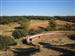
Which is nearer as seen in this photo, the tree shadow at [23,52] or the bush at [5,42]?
the tree shadow at [23,52]

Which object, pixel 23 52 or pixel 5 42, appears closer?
pixel 23 52

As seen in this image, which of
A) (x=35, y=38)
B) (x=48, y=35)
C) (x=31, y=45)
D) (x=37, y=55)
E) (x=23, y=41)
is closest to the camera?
(x=37, y=55)

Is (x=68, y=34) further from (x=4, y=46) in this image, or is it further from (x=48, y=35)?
(x=4, y=46)

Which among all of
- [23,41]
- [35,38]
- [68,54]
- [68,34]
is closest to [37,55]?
[68,54]

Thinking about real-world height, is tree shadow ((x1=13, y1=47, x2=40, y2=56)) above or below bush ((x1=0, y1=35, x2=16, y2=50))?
below

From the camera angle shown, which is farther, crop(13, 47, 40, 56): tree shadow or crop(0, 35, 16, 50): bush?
crop(0, 35, 16, 50): bush

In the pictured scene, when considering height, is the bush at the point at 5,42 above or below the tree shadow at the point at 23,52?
above

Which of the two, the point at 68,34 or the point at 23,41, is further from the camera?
the point at 68,34

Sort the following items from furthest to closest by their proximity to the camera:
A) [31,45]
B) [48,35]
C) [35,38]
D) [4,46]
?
[48,35] < [35,38] < [31,45] < [4,46]

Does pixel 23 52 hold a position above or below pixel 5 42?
below

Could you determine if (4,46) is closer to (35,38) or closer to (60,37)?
(35,38)
